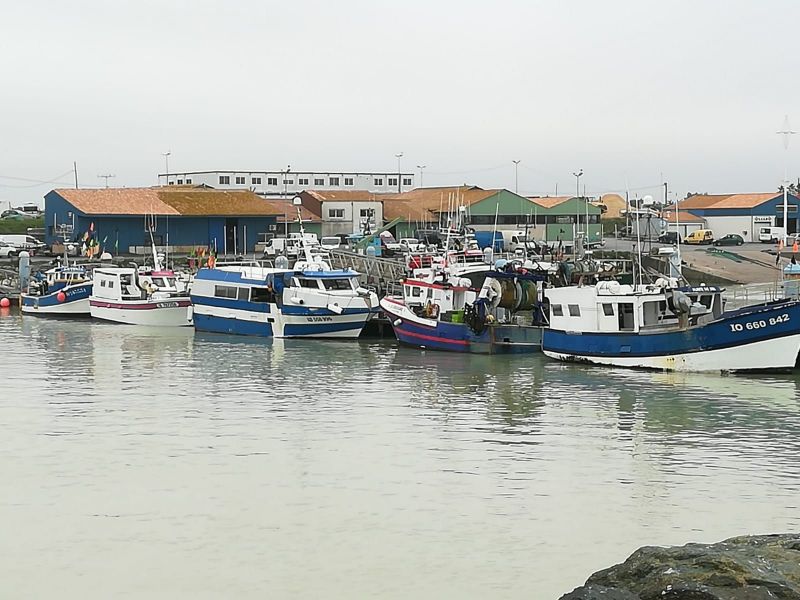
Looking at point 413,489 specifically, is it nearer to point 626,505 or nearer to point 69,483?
point 626,505

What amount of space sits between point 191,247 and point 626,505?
1634 inches

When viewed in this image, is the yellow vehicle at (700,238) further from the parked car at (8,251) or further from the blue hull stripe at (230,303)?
the blue hull stripe at (230,303)

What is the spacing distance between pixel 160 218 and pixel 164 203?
1402mm

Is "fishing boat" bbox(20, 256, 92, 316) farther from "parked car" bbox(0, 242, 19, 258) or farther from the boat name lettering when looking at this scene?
the boat name lettering

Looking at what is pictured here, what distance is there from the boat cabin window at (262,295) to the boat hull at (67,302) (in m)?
8.35

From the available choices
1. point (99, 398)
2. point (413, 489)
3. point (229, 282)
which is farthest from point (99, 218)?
point (413, 489)

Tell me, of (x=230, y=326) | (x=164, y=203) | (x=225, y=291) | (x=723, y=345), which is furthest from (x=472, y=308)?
(x=164, y=203)

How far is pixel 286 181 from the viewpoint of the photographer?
7656cm

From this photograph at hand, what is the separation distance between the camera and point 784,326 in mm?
21922

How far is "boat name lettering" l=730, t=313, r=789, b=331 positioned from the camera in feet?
71.6

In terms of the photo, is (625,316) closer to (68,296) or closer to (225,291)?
(225,291)

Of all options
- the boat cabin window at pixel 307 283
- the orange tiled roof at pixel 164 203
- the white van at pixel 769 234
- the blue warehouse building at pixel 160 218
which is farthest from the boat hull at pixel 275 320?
the white van at pixel 769 234

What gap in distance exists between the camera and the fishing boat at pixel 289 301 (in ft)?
97.3

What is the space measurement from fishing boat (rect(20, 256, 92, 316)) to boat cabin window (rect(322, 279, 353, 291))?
413 inches
